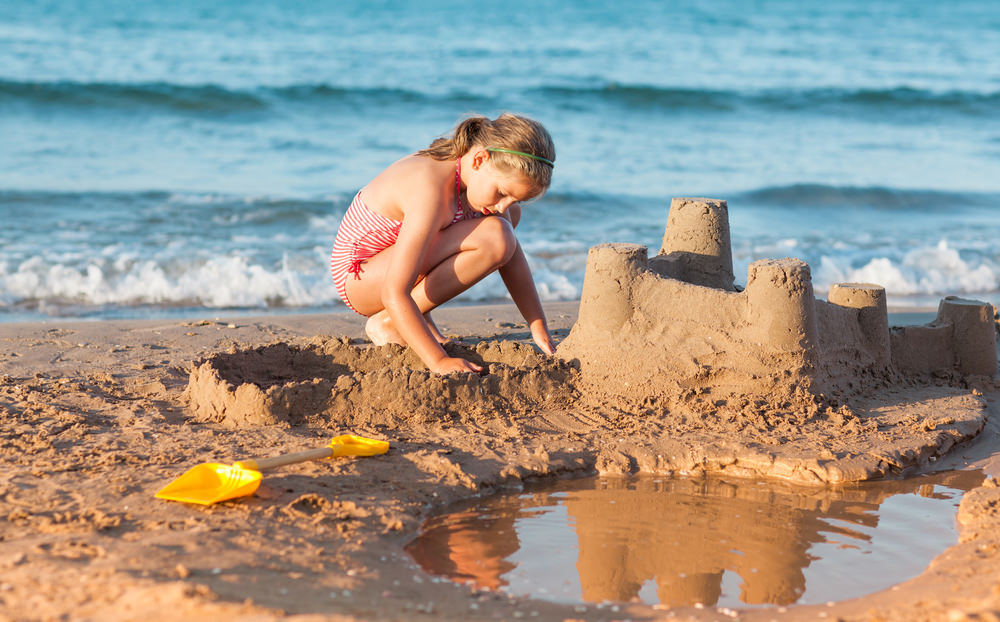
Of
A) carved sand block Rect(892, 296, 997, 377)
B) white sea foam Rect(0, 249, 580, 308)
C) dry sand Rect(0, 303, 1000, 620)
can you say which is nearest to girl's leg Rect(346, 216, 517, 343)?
dry sand Rect(0, 303, 1000, 620)

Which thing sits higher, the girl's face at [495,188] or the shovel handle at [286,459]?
the girl's face at [495,188]

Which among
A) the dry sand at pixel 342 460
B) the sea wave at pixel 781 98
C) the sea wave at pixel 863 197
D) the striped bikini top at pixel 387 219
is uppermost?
the sea wave at pixel 781 98

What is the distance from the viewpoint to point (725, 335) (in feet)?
11.2

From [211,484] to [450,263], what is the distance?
148 centimetres

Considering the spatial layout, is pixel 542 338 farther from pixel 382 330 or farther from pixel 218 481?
pixel 218 481

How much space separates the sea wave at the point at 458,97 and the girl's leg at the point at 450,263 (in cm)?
941

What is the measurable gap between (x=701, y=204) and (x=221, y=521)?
8.01ft

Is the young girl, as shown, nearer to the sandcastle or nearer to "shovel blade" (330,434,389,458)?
the sandcastle

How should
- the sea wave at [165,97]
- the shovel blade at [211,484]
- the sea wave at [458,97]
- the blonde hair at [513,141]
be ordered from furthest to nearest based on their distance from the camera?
the sea wave at [458,97]
the sea wave at [165,97]
the blonde hair at [513,141]
the shovel blade at [211,484]

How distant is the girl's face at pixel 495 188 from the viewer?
343 cm

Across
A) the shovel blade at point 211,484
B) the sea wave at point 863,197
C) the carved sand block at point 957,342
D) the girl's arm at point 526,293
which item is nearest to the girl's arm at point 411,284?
the girl's arm at point 526,293

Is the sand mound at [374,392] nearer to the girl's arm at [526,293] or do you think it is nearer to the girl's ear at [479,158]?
the girl's arm at [526,293]

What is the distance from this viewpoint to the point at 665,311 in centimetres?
348

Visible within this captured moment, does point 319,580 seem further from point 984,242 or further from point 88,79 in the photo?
point 88,79
